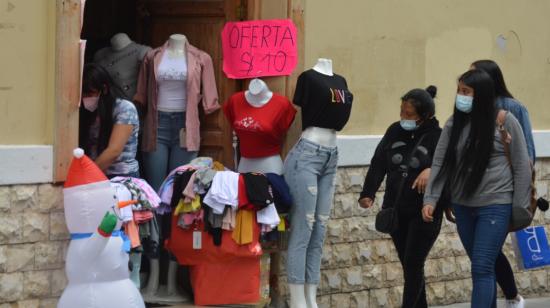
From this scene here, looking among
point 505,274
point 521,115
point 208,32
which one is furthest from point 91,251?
point 521,115

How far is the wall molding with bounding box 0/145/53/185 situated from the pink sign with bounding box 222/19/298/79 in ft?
6.46

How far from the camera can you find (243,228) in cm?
908

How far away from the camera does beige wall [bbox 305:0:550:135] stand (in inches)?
403

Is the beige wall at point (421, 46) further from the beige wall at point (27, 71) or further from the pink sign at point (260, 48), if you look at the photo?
the beige wall at point (27, 71)

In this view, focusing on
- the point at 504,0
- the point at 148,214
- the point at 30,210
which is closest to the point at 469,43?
the point at 504,0

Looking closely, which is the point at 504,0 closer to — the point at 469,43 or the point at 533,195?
the point at 469,43

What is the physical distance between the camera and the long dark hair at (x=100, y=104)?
8664 mm

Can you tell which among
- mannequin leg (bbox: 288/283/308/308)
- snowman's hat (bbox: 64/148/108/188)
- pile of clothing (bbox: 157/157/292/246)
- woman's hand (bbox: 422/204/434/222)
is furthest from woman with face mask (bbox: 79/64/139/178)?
woman's hand (bbox: 422/204/434/222)

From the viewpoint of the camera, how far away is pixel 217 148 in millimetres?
10125

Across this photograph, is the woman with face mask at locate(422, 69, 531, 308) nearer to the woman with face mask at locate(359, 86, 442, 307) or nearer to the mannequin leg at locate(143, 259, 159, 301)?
the woman with face mask at locate(359, 86, 442, 307)

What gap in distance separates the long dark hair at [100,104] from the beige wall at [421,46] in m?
1.84

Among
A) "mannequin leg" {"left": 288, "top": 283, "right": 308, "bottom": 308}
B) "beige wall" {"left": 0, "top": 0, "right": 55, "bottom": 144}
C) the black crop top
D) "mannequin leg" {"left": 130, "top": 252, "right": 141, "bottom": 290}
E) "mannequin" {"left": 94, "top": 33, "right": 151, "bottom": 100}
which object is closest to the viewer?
"beige wall" {"left": 0, "top": 0, "right": 55, "bottom": 144}

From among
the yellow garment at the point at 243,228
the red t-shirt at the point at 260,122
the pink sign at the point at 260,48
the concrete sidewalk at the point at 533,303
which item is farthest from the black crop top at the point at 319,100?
the concrete sidewalk at the point at 533,303

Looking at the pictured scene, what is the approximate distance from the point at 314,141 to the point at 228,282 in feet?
3.94
